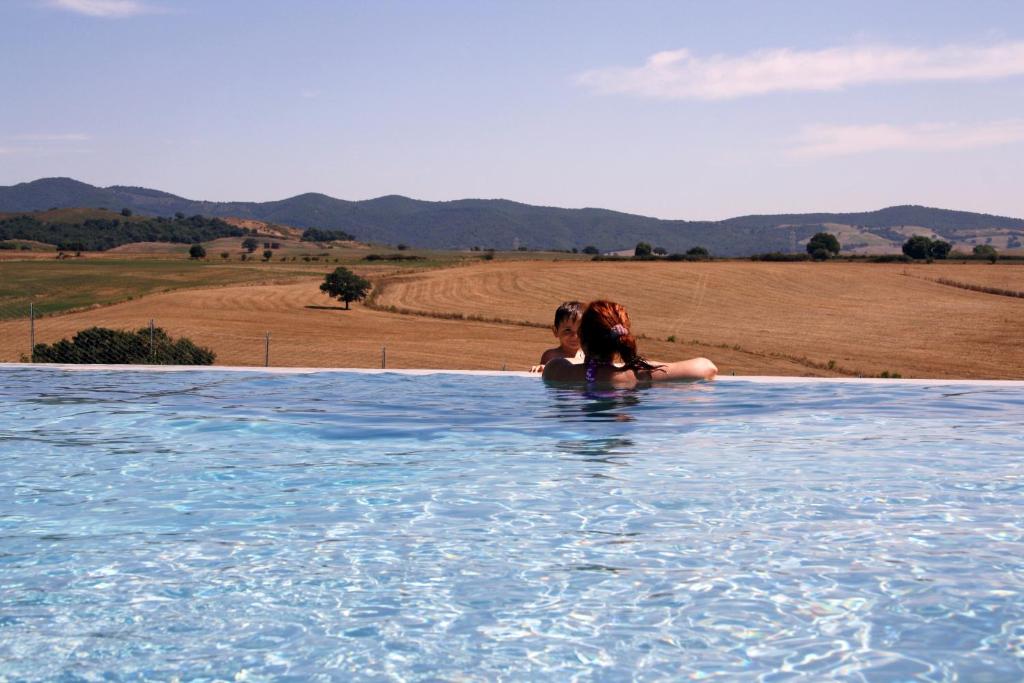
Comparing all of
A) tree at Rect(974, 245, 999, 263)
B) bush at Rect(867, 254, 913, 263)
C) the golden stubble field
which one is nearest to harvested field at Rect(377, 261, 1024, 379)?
the golden stubble field

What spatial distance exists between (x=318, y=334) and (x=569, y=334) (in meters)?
41.2

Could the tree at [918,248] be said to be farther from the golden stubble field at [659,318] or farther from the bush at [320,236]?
the bush at [320,236]

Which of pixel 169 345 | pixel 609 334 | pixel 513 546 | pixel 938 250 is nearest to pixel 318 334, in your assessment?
pixel 169 345

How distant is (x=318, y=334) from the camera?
49625 mm

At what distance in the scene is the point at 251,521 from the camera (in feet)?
18.3

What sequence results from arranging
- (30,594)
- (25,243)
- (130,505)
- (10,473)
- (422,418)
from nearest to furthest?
1. (30,594)
2. (130,505)
3. (10,473)
4. (422,418)
5. (25,243)

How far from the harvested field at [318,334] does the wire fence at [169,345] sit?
60mm

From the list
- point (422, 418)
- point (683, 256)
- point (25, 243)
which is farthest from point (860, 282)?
point (25, 243)

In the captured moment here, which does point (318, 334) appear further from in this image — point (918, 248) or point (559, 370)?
point (918, 248)

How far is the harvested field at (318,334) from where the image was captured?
4031cm

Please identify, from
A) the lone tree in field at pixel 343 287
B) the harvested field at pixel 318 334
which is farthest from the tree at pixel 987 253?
the lone tree in field at pixel 343 287

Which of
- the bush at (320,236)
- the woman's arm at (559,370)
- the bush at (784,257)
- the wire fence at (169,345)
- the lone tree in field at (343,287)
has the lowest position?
the wire fence at (169,345)

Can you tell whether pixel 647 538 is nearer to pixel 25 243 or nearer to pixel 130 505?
pixel 130 505

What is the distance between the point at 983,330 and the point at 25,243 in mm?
121418
